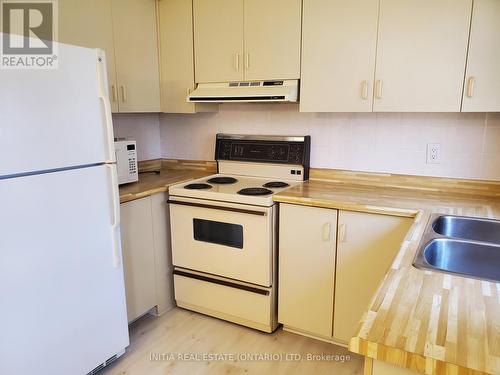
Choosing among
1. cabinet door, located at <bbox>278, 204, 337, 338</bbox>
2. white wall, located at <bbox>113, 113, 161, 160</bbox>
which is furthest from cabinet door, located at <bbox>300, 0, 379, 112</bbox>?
white wall, located at <bbox>113, 113, 161, 160</bbox>

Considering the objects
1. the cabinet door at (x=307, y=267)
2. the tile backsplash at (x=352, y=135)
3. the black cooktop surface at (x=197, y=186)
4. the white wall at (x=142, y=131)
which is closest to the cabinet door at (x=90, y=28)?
the white wall at (x=142, y=131)

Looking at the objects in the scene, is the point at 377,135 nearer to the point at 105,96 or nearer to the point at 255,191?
the point at 255,191

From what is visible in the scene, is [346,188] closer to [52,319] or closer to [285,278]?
[285,278]

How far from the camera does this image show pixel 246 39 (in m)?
2.42

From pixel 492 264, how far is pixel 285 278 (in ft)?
3.73

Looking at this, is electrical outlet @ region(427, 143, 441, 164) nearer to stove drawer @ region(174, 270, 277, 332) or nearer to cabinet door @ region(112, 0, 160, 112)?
stove drawer @ region(174, 270, 277, 332)

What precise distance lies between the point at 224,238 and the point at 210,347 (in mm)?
658

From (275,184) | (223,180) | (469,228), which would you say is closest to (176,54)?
(223,180)

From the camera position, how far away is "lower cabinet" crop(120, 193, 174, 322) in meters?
2.24

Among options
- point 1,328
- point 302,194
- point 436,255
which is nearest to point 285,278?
point 302,194

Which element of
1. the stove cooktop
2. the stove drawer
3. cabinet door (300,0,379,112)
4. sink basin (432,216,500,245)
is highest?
cabinet door (300,0,379,112)

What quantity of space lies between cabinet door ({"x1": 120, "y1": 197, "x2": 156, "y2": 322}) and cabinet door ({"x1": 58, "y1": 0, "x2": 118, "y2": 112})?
71 cm

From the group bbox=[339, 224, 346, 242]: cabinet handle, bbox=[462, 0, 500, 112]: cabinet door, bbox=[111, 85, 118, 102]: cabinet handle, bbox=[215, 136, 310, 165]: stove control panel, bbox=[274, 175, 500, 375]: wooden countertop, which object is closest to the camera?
bbox=[274, 175, 500, 375]: wooden countertop

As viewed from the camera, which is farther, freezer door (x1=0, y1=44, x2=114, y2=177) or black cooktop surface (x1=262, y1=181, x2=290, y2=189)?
black cooktop surface (x1=262, y1=181, x2=290, y2=189)
